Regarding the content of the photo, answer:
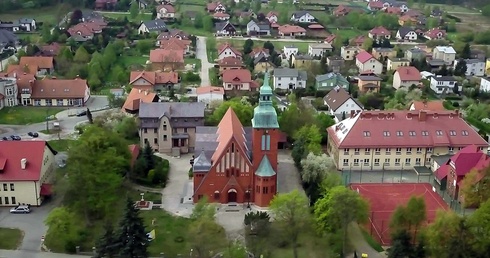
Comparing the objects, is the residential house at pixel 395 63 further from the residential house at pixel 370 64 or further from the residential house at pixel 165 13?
the residential house at pixel 165 13

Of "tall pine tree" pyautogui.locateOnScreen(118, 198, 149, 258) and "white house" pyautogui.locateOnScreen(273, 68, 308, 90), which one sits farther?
"white house" pyautogui.locateOnScreen(273, 68, 308, 90)

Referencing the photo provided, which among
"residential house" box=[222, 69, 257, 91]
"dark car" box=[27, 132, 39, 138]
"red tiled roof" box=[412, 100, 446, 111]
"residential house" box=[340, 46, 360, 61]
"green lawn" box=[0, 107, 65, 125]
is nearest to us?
"dark car" box=[27, 132, 39, 138]

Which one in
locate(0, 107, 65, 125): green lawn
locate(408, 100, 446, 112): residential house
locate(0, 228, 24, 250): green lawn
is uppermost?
locate(408, 100, 446, 112): residential house

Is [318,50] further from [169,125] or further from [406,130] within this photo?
[169,125]

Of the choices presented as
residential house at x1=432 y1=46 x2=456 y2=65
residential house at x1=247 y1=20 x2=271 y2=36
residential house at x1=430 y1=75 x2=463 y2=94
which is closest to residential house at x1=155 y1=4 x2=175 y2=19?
residential house at x1=247 y1=20 x2=271 y2=36

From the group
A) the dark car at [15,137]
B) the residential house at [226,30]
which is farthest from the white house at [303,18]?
the dark car at [15,137]

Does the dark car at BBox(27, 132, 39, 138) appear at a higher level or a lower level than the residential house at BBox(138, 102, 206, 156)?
lower

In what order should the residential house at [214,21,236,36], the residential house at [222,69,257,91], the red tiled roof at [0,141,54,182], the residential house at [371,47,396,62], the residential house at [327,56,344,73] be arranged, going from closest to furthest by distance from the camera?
the red tiled roof at [0,141,54,182] < the residential house at [222,69,257,91] < the residential house at [327,56,344,73] < the residential house at [371,47,396,62] < the residential house at [214,21,236,36]

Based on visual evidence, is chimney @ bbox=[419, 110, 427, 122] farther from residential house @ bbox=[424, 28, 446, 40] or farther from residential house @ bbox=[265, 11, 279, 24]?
residential house @ bbox=[265, 11, 279, 24]
